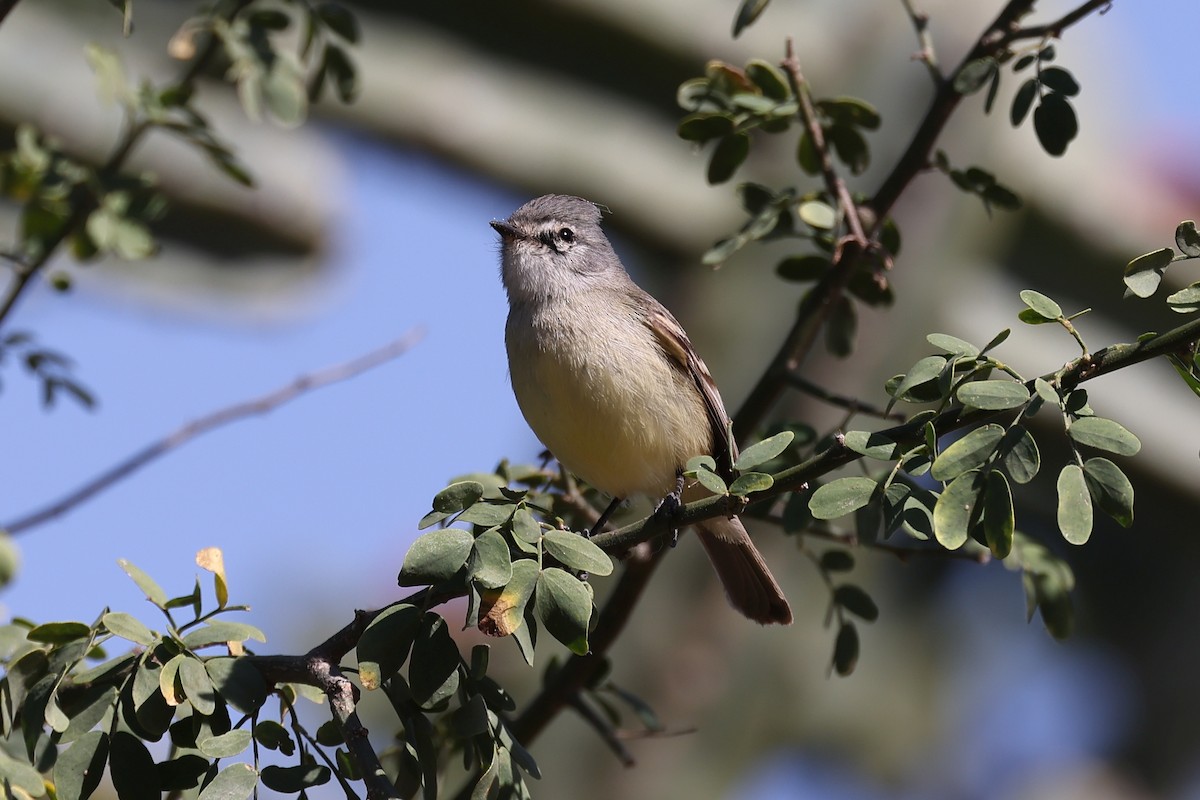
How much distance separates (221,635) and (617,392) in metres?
1.49

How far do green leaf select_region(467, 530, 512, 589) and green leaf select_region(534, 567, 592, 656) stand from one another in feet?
0.19

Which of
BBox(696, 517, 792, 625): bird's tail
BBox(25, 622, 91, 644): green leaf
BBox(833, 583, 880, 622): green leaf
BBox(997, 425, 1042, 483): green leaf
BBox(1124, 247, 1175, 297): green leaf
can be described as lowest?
BBox(696, 517, 792, 625): bird's tail

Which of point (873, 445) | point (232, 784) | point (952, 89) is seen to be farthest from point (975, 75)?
point (232, 784)

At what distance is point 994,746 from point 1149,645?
1046 millimetres

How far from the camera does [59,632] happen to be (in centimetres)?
184

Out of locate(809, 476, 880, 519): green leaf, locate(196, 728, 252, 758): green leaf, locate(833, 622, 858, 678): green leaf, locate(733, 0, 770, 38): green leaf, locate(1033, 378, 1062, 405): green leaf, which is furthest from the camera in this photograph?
locate(833, 622, 858, 678): green leaf

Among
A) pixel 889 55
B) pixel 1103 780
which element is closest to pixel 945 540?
pixel 889 55

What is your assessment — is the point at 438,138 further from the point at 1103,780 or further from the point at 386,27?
the point at 1103,780

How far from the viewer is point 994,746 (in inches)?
295

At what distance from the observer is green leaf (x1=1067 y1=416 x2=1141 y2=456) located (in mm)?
1649

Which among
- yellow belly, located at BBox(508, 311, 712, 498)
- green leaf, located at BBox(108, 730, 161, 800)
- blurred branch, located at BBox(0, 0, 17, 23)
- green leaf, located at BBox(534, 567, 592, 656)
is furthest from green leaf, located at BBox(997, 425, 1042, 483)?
blurred branch, located at BBox(0, 0, 17, 23)

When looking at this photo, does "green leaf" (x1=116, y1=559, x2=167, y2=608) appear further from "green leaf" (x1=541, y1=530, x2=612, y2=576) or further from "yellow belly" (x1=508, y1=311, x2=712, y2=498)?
"yellow belly" (x1=508, y1=311, x2=712, y2=498)

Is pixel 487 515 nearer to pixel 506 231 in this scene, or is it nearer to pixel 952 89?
pixel 952 89

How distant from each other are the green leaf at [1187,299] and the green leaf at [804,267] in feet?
4.27
